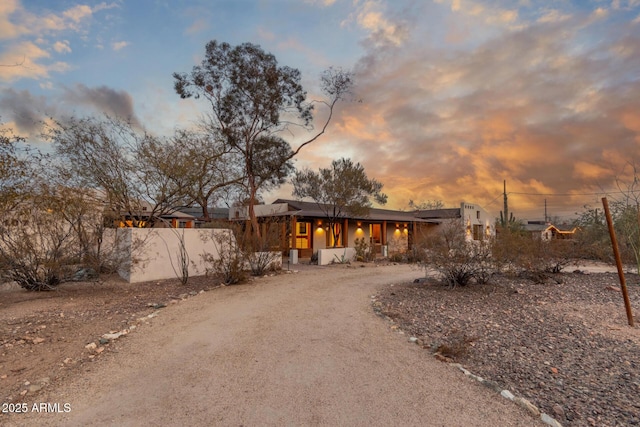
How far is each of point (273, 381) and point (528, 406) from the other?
2362 mm

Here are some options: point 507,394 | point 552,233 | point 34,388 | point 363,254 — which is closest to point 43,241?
point 34,388

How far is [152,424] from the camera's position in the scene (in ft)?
8.59

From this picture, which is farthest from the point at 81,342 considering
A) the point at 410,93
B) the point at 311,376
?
the point at 410,93


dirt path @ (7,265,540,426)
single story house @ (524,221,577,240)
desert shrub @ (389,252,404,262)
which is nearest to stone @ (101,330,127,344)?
Result: dirt path @ (7,265,540,426)

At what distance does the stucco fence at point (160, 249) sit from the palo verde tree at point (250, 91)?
3810 mm

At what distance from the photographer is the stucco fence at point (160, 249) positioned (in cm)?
970

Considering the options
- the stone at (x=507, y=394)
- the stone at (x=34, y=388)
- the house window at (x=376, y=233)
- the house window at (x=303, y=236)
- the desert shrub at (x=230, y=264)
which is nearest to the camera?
the stone at (x=507, y=394)

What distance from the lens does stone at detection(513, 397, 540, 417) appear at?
2765 mm

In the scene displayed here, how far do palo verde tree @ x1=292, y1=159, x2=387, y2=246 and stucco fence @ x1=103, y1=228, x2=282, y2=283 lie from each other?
7.72 metres

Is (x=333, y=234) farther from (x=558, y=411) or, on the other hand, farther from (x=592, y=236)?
(x=558, y=411)

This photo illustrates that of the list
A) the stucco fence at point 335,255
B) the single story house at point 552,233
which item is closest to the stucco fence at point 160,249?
the stucco fence at point 335,255

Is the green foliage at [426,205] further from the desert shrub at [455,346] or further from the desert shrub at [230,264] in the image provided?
the desert shrub at [455,346]

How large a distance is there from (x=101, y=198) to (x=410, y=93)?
1226cm

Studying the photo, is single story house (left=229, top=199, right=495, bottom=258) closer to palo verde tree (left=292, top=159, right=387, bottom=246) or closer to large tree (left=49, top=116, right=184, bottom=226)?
palo verde tree (left=292, top=159, right=387, bottom=246)
